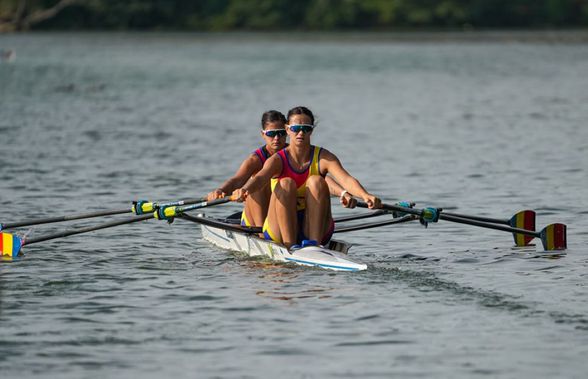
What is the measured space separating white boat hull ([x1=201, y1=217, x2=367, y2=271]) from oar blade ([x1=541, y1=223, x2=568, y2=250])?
2739 millimetres

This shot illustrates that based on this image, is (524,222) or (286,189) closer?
(286,189)

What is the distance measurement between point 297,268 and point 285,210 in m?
0.69

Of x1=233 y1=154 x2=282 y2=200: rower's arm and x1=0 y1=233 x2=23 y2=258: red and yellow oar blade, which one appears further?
x1=0 y1=233 x2=23 y2=258: red and yellow oar blade

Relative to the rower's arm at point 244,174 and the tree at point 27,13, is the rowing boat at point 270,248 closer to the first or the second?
the rower's arm at point 244,174

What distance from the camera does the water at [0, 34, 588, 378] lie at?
39.3 ft

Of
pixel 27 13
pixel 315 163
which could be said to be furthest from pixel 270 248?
pixel 27 13

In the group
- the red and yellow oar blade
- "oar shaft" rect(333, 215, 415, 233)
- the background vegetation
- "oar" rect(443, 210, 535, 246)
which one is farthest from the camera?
the background vegetation

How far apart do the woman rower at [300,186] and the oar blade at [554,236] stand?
2.93 metres

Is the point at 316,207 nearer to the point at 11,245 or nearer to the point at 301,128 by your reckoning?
the point at 301,128

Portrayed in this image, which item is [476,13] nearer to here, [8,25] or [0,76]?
[8,25]

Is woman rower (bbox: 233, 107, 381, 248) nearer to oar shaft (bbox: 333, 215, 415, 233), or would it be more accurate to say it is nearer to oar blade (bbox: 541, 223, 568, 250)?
oar shaft (bbox: 333, 215, 415, 233)

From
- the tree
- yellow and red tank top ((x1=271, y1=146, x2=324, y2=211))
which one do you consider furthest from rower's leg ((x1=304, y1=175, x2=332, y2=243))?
the tree

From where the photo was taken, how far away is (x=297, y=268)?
1556 cm

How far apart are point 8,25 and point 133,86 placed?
209ft
